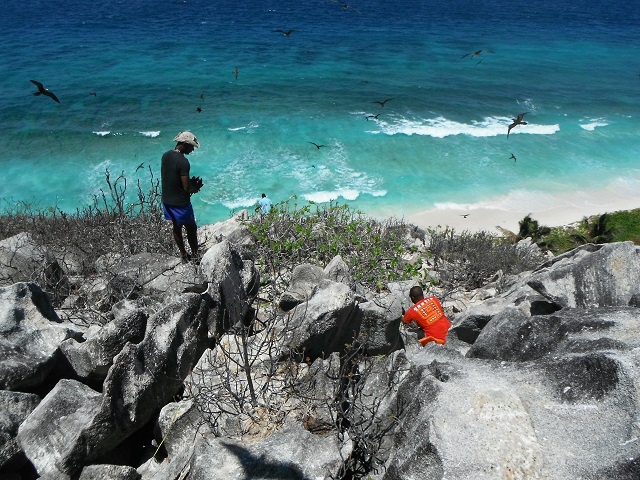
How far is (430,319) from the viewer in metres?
6.30

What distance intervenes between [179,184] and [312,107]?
1017 inches

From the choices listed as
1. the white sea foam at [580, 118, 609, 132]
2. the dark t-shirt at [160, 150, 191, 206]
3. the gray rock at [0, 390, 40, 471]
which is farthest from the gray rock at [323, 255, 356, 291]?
the white sea foam at [580, 118, 609, 132]

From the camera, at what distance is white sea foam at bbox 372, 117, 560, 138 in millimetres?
29484

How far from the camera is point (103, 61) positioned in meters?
38.2

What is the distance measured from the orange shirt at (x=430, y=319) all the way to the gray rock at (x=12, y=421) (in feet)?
12.9

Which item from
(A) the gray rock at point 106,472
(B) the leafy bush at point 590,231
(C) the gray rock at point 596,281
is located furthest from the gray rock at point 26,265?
(B) the leafy bush at point 590,231

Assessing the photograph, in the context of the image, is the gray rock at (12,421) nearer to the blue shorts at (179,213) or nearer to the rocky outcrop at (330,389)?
the rocky outcrop at (330,389)

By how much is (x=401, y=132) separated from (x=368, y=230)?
20.9 metres

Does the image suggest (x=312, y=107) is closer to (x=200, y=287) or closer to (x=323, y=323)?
(x=200, y=287)

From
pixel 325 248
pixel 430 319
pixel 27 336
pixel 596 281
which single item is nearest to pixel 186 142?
pixel 325 248

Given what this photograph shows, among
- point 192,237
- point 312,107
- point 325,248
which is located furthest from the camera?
point 312,107

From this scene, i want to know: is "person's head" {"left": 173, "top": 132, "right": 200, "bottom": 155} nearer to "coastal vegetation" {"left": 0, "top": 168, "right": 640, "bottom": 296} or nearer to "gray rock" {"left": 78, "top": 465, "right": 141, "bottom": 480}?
"coastal vegetation" {"left": 0, "top": 168, "right": 640, "bottom": 296}

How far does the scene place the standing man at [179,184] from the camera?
278 inches

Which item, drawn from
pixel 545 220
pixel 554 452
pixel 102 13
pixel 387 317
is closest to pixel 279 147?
pixel 545 220
